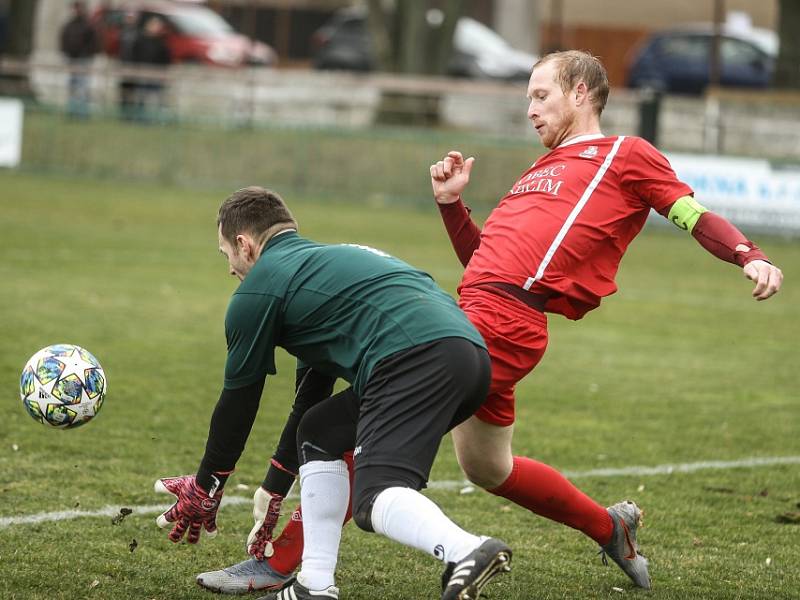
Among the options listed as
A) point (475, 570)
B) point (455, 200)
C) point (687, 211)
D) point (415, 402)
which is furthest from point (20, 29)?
point (475, 570)

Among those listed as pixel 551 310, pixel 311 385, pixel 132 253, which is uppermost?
pixel 551 310

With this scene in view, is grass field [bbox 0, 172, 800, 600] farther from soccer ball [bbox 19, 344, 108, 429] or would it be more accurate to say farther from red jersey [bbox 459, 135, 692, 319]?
red jersey [bbox 459, 135, 692, 319]

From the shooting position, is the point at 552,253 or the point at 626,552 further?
the point at 626,552

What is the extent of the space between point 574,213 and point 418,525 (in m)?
1.31

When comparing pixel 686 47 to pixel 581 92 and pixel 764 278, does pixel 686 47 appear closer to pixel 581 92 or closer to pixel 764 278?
pixel 581 92

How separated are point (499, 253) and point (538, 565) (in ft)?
4.33

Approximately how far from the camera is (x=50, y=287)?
12477mm

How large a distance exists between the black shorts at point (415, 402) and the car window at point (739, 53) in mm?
28000

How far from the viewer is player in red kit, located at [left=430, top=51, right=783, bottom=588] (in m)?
4.58

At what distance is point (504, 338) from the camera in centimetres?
452

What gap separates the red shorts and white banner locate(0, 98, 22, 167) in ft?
65.6

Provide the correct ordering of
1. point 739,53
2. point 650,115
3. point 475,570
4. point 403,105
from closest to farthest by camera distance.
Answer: point 475,570 < point 650,115 < point 403,105 < point 739,53

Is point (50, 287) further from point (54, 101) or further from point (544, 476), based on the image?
point (54, 101)

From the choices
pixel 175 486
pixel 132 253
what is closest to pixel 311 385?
pixel 175 486
